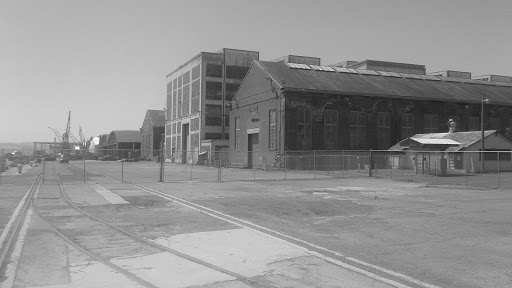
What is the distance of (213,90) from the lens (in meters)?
78.2

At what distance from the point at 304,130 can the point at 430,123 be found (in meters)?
18.7

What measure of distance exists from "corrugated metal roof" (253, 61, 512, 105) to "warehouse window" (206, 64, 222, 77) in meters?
20.6

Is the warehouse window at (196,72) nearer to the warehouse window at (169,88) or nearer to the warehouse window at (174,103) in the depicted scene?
the warehouse window at (174,103)

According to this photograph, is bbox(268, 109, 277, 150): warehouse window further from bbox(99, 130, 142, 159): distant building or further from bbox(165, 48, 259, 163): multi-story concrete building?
bbox(99, 130, 142, 159): distant building

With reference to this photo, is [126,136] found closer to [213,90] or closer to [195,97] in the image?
[195,97]

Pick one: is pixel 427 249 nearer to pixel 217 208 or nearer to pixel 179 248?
pixel 179 248

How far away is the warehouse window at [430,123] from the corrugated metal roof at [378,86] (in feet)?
8.20

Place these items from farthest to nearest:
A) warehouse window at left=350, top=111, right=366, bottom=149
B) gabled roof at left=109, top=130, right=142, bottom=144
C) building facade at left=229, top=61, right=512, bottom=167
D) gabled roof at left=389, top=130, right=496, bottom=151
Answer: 1. gabled roof at left=109, top=130, right=142, bottom=144
2. warehouse window at left=350, top=111, right=366, bottom=149
3. building facade at left=229, top=61, right=512, bottom=167
4. gabled roof at left=389, top=130, right=496, bottom=151

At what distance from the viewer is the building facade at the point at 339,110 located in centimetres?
5234

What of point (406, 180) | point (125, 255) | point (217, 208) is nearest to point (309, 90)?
point (406, 180)

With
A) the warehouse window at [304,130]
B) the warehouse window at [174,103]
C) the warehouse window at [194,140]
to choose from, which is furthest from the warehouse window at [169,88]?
Answer: the warehouse window at [304,130]

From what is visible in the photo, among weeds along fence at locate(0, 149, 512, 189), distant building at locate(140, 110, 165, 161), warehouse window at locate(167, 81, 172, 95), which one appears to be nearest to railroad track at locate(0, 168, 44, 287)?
weeds along fence at locate(0, 149, 512, 189)

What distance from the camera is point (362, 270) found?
7434 millimetres

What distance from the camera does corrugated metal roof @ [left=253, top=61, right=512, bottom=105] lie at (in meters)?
54.6
